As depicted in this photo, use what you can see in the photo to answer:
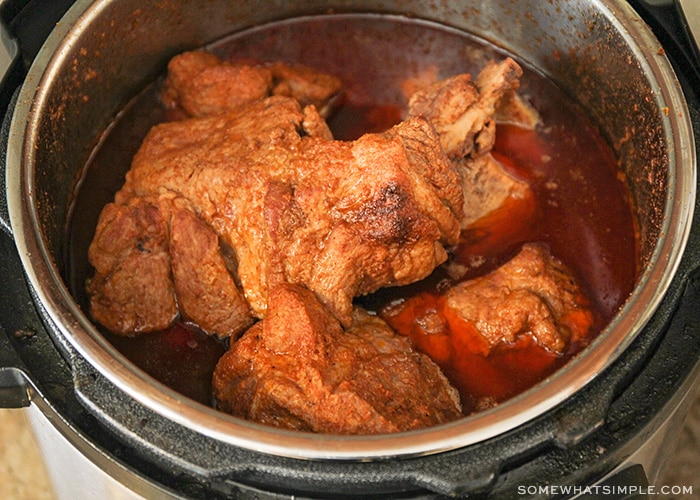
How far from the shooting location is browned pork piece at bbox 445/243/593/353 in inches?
80.0

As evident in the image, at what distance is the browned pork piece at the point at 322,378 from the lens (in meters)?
1.75

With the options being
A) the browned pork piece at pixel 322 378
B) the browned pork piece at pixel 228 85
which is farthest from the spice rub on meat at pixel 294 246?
the browned pork piece at pixel 228 85

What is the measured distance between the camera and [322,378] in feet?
5.84

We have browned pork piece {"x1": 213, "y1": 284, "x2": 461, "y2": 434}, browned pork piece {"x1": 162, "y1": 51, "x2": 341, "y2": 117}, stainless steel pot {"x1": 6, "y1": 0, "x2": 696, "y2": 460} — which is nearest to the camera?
stainless steel pot {"x1": 6, "y1": 0, "x2": 696, "y2": 460}

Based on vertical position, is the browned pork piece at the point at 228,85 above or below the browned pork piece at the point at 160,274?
above

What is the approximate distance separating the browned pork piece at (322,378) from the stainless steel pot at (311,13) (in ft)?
0.74

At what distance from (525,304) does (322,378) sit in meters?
0.54

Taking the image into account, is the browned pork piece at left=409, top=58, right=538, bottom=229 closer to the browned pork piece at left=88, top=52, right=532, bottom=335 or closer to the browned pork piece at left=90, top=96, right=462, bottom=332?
the browned pork piece at left=88, top=52, right=532, bottom=335

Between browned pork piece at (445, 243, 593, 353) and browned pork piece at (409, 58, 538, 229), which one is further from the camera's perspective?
browned pork piece at (409, 58, 538, 229)

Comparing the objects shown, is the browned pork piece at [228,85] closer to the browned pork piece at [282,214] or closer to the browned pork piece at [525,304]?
the browned pork piece at [282,214]

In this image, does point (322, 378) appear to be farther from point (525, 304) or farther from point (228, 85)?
point (228, 85)

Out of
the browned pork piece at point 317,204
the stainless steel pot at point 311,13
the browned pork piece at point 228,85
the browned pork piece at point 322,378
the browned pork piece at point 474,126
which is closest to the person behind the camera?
the stainless steel pot at point 311,13

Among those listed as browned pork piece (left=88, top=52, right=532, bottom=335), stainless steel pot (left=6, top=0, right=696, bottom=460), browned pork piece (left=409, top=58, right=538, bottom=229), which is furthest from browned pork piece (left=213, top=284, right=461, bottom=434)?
browned pork piece (left=409, top=58, right=538, bottom=229)

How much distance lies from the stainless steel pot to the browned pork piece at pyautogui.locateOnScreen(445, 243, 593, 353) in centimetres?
20
